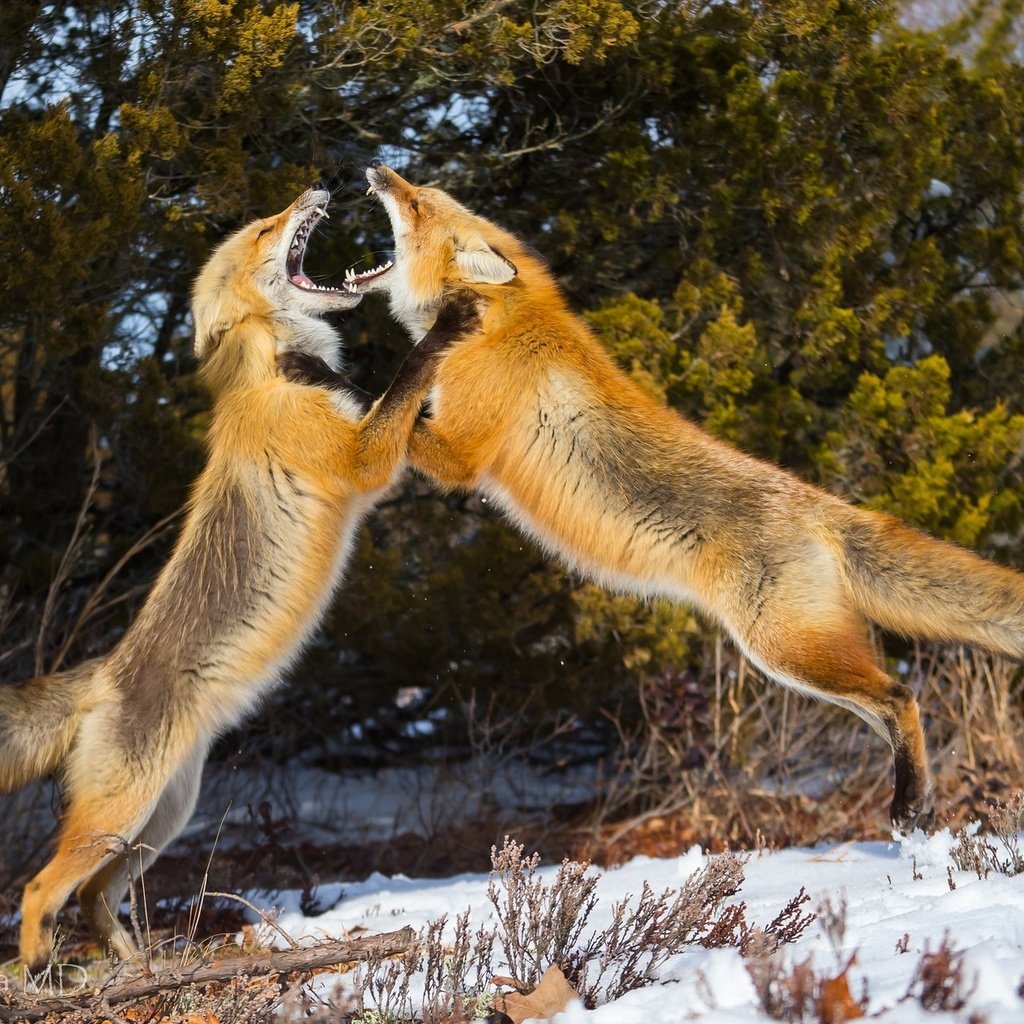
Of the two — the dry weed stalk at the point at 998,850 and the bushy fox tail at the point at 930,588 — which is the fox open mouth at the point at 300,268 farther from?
the dry weed stalk at the point at 998,850

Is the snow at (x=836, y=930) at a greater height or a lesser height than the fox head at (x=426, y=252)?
lesser

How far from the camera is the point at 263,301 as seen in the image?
5.82m

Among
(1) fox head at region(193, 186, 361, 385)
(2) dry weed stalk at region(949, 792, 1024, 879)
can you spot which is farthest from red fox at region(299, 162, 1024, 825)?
(1) fox head at region(193, 186, 361, 385)

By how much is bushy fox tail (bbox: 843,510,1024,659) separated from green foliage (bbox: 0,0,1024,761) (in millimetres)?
2384

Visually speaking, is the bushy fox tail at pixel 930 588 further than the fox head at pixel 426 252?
No

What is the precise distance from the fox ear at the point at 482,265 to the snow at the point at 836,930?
2867 mm

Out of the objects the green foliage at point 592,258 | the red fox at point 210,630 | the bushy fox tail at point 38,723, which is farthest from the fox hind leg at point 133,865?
the green foliage at point 592,258

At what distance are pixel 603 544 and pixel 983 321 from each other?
4589 mm

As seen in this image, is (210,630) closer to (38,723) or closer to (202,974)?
(38,723)

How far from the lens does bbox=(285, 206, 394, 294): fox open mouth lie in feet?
18.9

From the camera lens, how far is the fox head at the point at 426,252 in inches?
217

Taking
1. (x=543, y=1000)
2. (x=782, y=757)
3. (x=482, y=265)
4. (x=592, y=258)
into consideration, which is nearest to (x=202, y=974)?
(x=543, y=1000)

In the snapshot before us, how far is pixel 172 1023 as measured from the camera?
3.53 m

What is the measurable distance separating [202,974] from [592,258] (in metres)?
5.37
